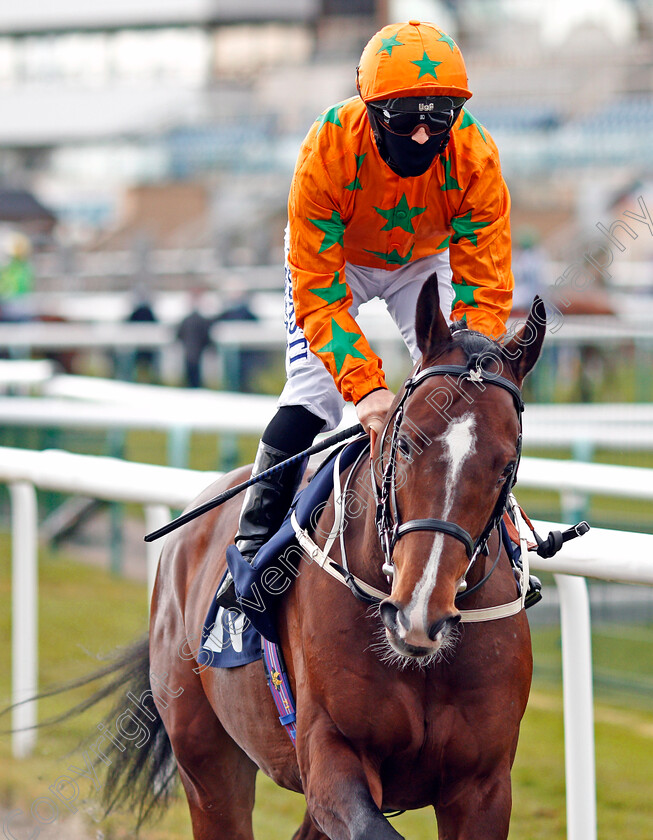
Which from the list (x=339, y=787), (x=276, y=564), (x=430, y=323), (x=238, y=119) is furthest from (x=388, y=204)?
(x=238, y=119)

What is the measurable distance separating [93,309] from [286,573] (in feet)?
52.5

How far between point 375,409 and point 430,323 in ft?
0.69

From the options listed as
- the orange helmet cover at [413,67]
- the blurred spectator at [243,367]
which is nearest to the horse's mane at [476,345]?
the orange helmet cover at [413,67]

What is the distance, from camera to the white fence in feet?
9.07

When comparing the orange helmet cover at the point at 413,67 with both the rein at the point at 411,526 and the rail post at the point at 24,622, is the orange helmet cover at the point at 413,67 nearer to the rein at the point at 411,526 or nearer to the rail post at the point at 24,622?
the rein at the point at 411,526

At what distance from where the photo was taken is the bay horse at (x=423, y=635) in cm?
208

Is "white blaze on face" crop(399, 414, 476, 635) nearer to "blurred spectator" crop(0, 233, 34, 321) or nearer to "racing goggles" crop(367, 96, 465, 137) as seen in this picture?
"racing goggles" crop(367, 96, 465, 137)

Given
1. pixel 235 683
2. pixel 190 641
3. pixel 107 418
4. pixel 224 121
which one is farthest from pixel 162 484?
pixel 224 121

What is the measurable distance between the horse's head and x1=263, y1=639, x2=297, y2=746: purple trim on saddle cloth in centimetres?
45

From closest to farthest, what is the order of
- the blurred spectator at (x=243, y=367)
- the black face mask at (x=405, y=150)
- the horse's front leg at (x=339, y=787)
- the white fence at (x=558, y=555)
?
the horse's front leg at (x=339, y=787)
the black face mask at (x=405, y=150)
the white fence at (x=558, y=555)
the blurred spectator at (x=243, y=367)

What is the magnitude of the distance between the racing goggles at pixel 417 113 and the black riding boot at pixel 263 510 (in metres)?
0.82

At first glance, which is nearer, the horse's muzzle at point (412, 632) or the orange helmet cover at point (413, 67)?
the horse's muzzle at point (412, 632)

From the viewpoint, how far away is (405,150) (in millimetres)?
2467

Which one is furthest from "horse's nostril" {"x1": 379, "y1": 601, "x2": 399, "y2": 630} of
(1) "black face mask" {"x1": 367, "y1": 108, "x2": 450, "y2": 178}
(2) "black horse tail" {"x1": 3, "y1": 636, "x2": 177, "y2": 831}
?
(2) "black horse tail" {"x1": 3, "y1": 636, "x2": 177, "y2": 831}
